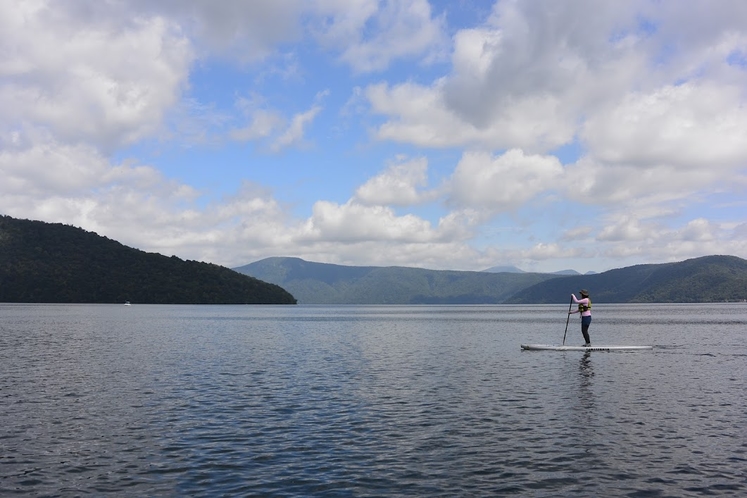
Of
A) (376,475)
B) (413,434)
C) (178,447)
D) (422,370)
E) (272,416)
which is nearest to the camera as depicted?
(376,475)

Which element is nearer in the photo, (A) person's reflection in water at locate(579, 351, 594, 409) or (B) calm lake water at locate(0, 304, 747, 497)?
(B) calm lake water at locate(0, 304, 747, 497)

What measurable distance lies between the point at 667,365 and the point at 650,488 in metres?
35.4

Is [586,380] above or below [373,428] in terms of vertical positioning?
below

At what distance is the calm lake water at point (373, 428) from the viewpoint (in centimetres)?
1927

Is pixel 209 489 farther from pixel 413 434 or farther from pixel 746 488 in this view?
pixel 746 488

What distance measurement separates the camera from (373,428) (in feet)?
87.5

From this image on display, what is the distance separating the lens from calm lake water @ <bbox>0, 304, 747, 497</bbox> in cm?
1927

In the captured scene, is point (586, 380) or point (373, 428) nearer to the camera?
point (373, 428)

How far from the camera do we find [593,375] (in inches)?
1726

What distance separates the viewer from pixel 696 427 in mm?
26812

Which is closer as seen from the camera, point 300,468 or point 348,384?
point 300,468

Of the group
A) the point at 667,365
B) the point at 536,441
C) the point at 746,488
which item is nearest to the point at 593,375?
the point at 667,365

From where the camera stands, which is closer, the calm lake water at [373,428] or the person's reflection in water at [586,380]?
the calm lake water at [373,428]

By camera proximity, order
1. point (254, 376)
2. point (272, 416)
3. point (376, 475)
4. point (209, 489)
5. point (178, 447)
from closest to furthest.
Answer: point (209, 489), point (376, 475), point (178, 447), point (272, 416), point (254, 376)
